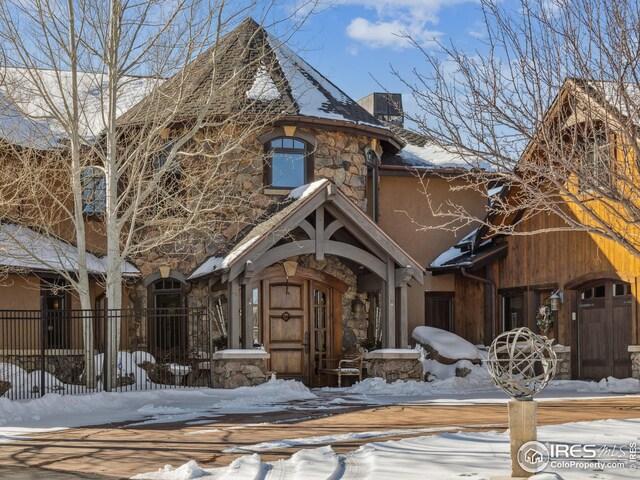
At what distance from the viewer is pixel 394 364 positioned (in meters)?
19.4

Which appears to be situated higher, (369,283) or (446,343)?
(369,283)

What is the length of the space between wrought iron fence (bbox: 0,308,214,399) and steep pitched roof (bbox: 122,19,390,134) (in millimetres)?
4223

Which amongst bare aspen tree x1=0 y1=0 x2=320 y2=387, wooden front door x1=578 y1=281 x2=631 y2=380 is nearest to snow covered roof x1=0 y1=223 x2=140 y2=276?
bare aspen tree x1=0 y1=0 x2=320 y2=387

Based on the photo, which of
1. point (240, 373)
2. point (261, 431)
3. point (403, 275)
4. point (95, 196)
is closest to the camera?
point (261, 431)

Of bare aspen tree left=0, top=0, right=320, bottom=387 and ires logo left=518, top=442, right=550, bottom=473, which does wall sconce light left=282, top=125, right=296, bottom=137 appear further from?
ires logo left=518, top=442, right=550, bottom=473

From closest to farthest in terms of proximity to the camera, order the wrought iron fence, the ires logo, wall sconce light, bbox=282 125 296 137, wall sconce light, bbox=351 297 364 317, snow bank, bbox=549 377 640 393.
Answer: the ires logo
the wrought iron fence
snow bank, bbox=549 377 640 393
wall sconce light, bbox=282 125 296 137
wall sconce light, bbox=351 297 364 317

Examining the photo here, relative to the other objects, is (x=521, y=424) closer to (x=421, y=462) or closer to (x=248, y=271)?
(x=421, y=462)

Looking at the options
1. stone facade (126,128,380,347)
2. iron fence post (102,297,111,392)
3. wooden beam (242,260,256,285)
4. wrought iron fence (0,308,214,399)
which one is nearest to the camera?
iron fence post (102,297,111,392)

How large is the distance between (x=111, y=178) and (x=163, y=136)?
3643 millimetres

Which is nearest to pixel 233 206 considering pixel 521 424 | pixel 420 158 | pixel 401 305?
pixel 401 305

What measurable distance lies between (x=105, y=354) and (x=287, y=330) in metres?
4.78

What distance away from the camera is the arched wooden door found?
20.5 metres

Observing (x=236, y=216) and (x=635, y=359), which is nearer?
(x=635, y=359)

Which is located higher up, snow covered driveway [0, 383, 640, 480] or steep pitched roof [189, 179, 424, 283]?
steep pitched roof [189, 179, 424, 283]
